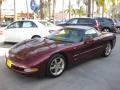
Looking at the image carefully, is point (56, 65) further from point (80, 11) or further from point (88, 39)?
point (80, 11)

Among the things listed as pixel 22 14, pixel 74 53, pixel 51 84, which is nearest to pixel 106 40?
pixel 74 53

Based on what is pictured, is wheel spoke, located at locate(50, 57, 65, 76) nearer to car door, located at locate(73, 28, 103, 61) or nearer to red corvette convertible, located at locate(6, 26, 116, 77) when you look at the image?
red corvette convertible, located at locate(6, 26, 116, 77)

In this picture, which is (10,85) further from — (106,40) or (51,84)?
(106,40)

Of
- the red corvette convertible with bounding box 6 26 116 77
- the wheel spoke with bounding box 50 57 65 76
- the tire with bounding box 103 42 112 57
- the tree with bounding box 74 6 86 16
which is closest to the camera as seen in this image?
the red corvette convertible with bounding box 6 26 116 77

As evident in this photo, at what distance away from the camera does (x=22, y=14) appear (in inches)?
2160

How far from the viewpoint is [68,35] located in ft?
21.0

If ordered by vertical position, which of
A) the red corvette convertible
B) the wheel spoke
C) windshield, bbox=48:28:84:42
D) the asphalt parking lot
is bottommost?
the asphalt parking lot

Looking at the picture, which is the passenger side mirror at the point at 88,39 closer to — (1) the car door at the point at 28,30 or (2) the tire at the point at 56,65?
(2) the tire at the point at 56,65

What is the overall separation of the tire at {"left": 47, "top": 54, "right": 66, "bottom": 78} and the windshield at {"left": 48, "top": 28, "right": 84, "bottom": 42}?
2.77 feet

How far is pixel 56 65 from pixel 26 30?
533cm

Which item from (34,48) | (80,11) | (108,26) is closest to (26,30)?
(34,48)

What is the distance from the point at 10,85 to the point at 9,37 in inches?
239

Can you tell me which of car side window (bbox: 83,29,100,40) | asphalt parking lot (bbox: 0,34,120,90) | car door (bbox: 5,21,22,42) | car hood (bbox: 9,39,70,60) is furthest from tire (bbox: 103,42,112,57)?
car door (bbox: 5,21,22,42)

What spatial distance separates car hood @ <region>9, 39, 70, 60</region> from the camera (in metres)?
5.08
